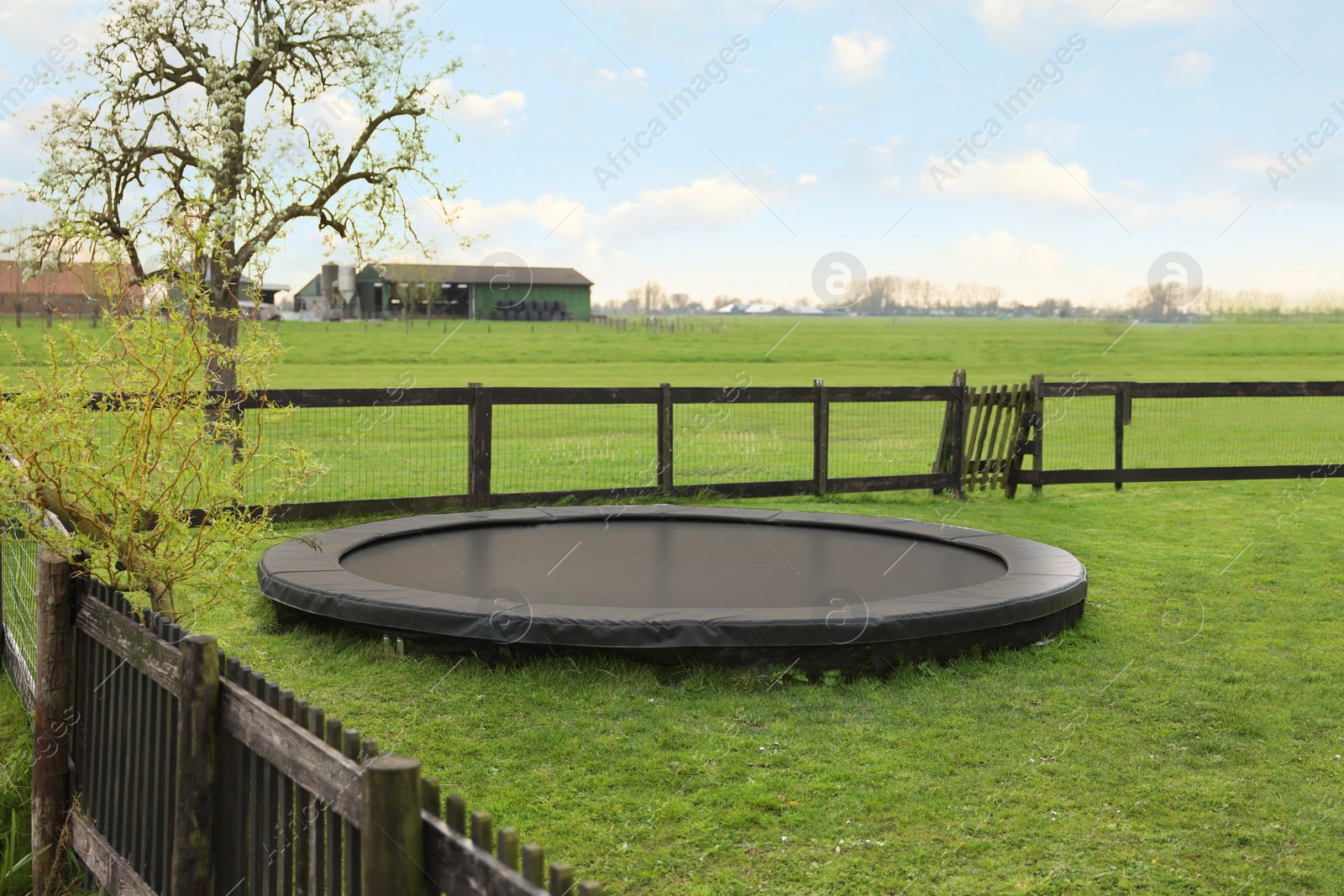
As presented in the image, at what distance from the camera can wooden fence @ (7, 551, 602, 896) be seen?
1.71 metres

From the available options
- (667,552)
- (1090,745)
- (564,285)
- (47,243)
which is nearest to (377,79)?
(47,243)

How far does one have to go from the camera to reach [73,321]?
10.8 ft

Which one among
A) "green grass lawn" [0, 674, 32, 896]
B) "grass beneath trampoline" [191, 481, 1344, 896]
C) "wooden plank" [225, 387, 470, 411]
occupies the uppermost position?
"wooden plank" [225, 387, 470, 411]

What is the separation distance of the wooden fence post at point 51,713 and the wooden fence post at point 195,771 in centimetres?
104

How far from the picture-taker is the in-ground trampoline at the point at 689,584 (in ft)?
14.9

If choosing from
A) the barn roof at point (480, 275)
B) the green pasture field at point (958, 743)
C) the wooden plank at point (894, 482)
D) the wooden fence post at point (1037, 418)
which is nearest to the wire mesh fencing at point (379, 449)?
the green pasture field at point (958, 743)

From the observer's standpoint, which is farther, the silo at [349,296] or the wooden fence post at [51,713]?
the silo at [349,296]

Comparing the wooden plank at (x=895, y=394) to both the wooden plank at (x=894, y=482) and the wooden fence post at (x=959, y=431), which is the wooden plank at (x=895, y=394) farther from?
the wooden plank at (x=894, y=482)

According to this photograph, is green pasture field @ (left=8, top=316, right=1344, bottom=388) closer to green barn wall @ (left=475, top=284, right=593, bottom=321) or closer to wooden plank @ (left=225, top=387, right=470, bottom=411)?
green barn wall @ (left=475, top=284, right=593, bottom=321)

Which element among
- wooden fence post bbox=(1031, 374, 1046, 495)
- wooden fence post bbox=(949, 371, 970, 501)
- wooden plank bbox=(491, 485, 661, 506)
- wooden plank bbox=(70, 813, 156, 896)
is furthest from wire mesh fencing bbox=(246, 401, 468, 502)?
wooden fence post bbox=(1031, 374, 1046, 495)

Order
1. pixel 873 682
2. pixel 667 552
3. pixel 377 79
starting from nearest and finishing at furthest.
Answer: pixel 873 682 < pixel 667 552 < pixel 377 79

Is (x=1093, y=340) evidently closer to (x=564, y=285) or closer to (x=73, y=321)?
(x=564, y=285)

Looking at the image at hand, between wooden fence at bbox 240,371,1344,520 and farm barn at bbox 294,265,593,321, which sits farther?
farm barn at bbox 294,265,593,321

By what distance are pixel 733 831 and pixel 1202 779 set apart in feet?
5.58
